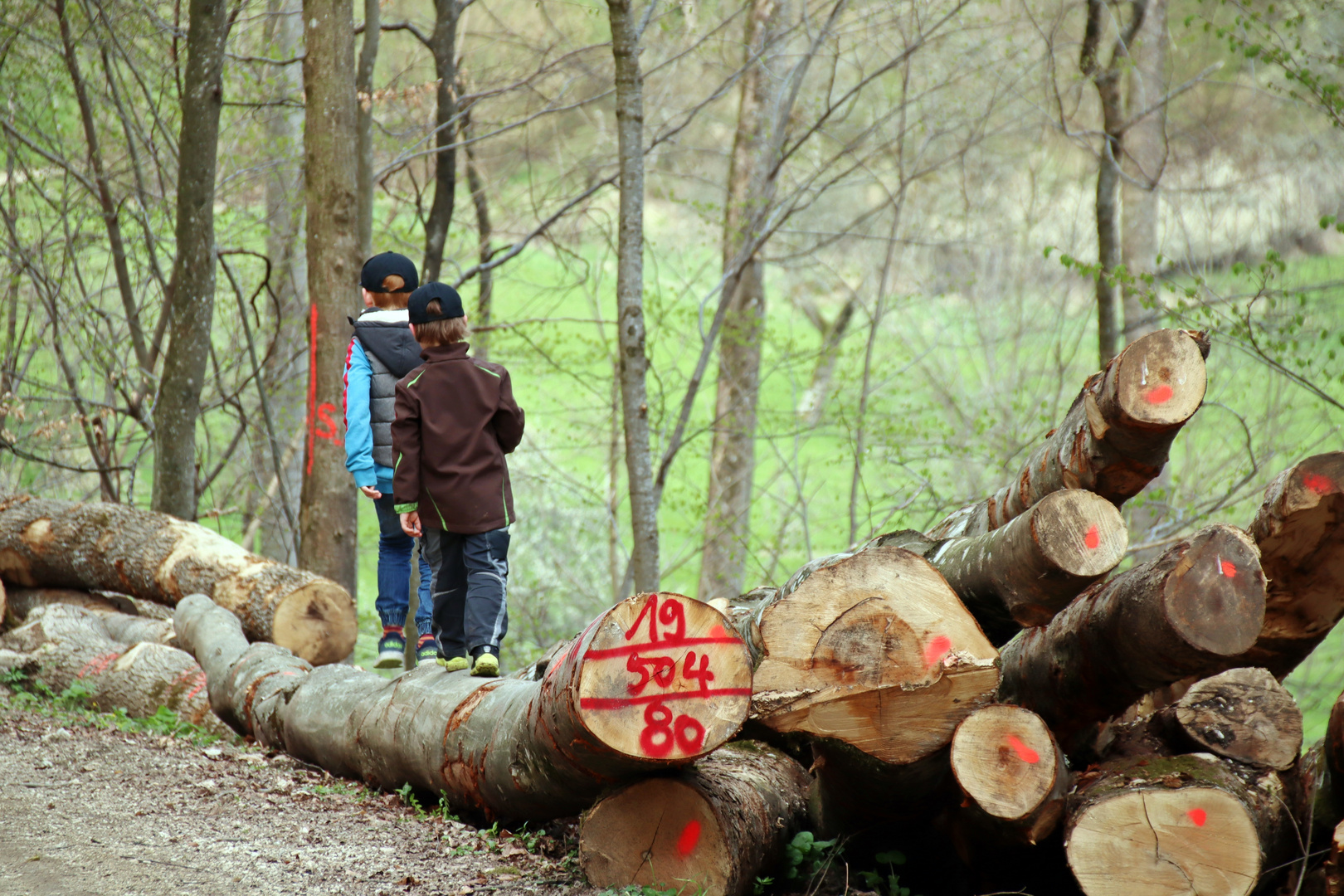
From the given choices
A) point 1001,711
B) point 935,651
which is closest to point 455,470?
point 935,651

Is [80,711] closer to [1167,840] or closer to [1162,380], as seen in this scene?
[1167,840]

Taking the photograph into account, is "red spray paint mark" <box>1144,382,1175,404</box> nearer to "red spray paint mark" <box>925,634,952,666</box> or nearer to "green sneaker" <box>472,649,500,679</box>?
"red spray paint mark" <box>925,634,952,666</box>

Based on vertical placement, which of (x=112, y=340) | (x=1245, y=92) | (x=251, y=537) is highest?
(x=1245, y=92)

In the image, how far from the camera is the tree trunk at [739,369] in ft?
35.3

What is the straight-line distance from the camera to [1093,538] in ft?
8.89

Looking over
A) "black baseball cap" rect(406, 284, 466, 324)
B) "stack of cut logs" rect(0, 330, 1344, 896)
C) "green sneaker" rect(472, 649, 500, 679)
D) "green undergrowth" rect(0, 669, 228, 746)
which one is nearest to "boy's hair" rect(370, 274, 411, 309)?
"black baseball cap" rect(406, 284, 466, 324)

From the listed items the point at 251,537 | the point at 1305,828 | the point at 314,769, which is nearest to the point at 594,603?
the point at 251,537

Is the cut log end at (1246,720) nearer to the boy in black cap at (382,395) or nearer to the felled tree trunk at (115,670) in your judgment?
the boy in black cap at (382,395)

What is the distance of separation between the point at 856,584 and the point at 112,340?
917cm

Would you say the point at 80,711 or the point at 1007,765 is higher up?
the point at 1007,765

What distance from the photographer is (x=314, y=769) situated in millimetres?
4371

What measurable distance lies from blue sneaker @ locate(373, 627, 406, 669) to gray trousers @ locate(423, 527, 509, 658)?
1.08 m

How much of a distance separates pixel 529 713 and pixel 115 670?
361 cm

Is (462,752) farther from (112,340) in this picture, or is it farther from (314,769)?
(112,340)
